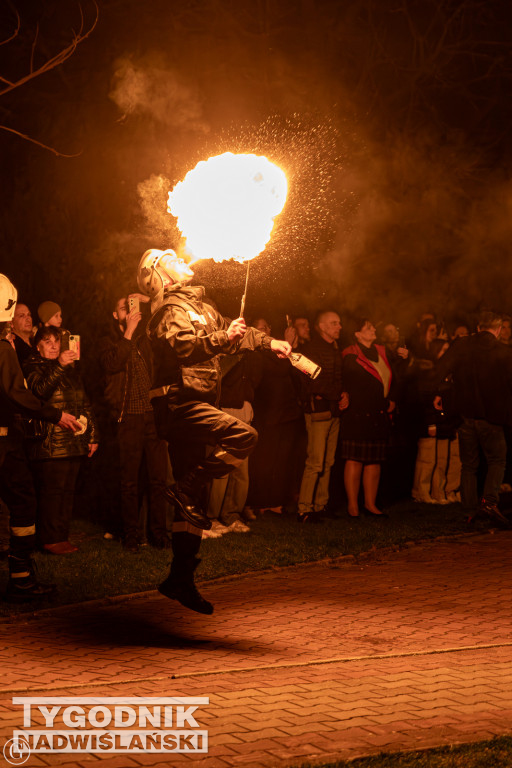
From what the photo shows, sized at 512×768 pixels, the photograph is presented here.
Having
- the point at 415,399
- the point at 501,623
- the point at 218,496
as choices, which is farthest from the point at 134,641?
the point at 415,399

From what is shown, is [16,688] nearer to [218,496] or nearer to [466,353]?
[218,496]

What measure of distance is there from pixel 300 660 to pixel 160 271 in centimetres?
295

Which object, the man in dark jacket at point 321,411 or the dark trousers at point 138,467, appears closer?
the dark trousers at point 138,467

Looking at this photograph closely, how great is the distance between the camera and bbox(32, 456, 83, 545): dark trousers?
10.3 meters

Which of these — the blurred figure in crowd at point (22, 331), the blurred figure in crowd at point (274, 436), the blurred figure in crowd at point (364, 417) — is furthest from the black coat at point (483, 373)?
the blurred figure in crowd at point (22, 331)

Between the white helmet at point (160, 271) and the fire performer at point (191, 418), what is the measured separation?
0.70 ft

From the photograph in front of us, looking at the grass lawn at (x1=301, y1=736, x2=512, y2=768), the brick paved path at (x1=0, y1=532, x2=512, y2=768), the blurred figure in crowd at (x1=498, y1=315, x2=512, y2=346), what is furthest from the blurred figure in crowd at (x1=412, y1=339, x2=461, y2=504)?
the grass lawn at (x1=301, y1=736, x2=512, y2=768)

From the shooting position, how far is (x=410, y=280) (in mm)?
18094

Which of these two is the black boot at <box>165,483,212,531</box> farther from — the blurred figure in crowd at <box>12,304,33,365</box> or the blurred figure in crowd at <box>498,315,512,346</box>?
the blurred figure in crowd at <box>498,315,512,346</box>

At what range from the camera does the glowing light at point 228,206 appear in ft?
26.3

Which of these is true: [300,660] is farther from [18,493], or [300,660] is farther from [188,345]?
[18,493]

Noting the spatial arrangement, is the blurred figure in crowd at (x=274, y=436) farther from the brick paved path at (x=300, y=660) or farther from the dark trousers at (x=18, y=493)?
the dark trousers at (x=18, y=493)

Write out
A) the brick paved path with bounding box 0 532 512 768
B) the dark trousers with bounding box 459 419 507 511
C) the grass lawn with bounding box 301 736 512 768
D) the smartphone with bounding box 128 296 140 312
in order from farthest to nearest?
the dark trousers with bounding box 459 419 507 511, the smartphone with bounding box 128 296 140 312, the brick paved path with bounding box 0 532 512 768, the grass lawn with bounding box 301 736 512 768

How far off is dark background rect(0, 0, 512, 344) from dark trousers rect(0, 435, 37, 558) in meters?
3.95
